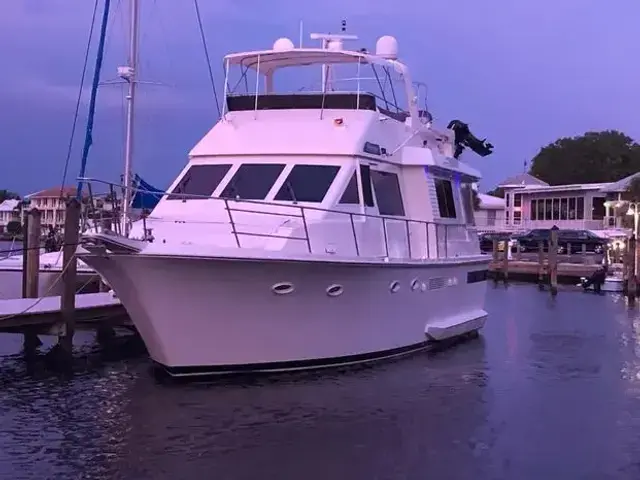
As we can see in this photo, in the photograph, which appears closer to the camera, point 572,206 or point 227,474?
point 227,474

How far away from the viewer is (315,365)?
512 inches

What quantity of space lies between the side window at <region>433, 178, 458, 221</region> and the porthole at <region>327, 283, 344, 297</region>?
4.19 m

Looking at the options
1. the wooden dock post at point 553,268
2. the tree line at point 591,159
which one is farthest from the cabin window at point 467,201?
the tree line at point 591,159

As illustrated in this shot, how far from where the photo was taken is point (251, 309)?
11898mm

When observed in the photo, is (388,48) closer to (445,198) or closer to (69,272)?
(445,198)

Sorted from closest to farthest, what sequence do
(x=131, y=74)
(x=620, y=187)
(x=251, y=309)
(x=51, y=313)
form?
(x=251, y=309) → (x=51, y=313) → (x=131, y=74) → (x=620, y=187)

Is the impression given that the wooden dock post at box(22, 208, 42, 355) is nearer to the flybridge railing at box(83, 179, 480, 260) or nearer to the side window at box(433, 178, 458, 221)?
the flybridge railing at box(83, 179, 480, 260)

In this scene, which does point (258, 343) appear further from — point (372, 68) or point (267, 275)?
point (372, 68)

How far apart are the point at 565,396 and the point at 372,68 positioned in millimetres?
6861

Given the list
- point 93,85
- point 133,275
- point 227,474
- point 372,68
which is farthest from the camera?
point 93,85

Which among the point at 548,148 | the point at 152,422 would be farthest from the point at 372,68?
the point at 548,148

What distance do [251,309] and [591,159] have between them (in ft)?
250

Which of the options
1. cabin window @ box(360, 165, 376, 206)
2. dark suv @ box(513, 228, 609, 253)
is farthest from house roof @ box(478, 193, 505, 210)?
cabin window @ box(360, 165, 376, 206)

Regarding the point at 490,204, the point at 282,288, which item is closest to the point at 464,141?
the point at 282,288
